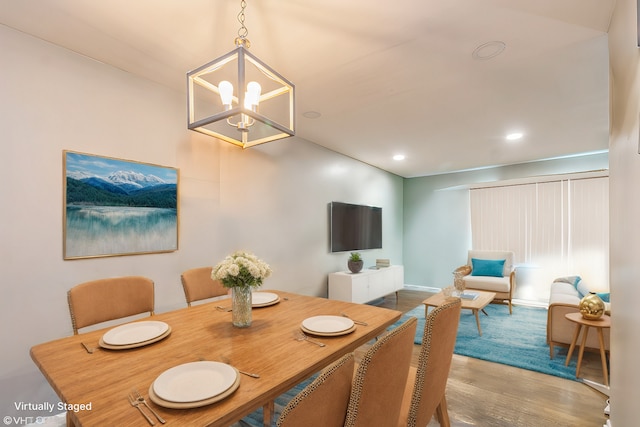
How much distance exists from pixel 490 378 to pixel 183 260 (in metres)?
2.80

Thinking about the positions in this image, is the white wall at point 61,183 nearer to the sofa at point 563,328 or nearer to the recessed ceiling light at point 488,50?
the recessed ceiling light at point 488,50

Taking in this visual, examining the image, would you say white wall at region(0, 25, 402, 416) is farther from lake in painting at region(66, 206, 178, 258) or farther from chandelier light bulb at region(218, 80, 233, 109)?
chandelier light bulb at region(218, 80, 233, 109)

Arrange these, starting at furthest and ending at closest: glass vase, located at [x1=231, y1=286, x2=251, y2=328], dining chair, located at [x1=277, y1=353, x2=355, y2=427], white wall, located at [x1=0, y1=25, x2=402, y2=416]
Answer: white wall, located at [x1=0, y1=25, x2=402, y2=416] < glass vase, located at [x1=231, y1=286, x2=251, y2=328] < dining chair, located at [x1=277, y1=353, x2=355, y2=427]

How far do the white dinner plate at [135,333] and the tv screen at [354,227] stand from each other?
10.2 feet

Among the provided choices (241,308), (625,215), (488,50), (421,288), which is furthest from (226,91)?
(421,288)

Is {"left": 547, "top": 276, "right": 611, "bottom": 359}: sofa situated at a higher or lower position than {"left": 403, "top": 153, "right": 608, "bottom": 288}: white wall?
lower

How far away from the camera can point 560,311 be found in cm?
280

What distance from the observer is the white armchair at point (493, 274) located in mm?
4629

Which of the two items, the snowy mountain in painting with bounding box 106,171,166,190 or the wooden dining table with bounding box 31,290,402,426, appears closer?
the wooden dining table with bounding box 31,290,402,426

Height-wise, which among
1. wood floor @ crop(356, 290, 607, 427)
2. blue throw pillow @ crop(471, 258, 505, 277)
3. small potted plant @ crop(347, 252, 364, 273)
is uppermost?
small potted plant @ crop(347, 252, 364, 273)

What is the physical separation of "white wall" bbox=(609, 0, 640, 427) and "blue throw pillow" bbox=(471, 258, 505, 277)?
3.45m

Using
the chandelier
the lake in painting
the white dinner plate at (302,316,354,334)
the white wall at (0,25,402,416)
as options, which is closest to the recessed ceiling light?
the chandelier

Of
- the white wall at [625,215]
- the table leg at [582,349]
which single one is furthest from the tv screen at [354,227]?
the white wall at [625,215]

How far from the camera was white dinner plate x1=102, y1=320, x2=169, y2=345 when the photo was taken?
122cm
